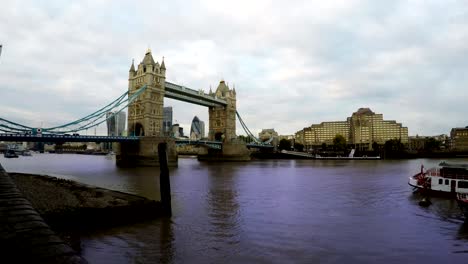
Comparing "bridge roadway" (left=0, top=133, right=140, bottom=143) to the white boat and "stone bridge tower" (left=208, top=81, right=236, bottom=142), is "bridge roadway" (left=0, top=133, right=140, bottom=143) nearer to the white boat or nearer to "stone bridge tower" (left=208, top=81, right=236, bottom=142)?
"stone bridge tower" (left=208, top=81, right=236, bottom=142)

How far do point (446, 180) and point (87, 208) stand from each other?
2024cm

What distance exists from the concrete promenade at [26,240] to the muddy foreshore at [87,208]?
18.0ft

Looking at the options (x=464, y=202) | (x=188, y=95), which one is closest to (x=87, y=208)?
(x=464, y=202)

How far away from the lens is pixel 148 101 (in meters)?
57.4

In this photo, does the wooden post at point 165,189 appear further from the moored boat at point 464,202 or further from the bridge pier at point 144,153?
the bridge pier at point 144,153

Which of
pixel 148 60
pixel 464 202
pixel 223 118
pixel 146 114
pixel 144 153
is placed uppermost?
pixel 148 60

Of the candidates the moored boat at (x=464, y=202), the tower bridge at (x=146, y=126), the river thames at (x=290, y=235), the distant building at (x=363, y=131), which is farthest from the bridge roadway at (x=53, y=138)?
the distant building at (x=363, y=131)

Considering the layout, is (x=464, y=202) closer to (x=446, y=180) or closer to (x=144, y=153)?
(x=446, y=180)

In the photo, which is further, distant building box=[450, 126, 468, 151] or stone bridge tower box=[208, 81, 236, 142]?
distant building box=[450, 126, 468, 151]

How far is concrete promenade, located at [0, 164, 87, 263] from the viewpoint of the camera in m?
4.35

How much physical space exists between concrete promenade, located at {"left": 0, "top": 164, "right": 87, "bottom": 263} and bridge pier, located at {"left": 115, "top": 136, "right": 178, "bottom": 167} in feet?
145

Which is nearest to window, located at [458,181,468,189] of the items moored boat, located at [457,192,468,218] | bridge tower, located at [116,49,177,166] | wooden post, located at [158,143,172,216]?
moored boat, located at [457,192,468,218]

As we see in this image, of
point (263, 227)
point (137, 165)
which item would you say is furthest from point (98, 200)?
point (137, 165)

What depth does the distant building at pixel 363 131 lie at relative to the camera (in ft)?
503
